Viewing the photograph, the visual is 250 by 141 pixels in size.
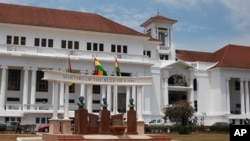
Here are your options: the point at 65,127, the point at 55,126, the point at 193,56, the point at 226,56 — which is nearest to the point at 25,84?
the point at 55,126

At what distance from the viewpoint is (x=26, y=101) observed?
45594 mm

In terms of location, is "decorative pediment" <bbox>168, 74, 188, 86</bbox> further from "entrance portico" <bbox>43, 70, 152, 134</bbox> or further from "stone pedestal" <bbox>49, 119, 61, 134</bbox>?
"stone pedestal" <bbox>49, 119, 61, 134</bbox>

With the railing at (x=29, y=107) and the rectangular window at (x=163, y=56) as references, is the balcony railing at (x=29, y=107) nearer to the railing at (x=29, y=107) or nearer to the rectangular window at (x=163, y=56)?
the railing at (x=29, y=107)

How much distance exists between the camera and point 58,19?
5184cm

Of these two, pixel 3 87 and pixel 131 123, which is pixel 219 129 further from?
pixel 3 87

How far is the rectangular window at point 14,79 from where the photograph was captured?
48344 mm

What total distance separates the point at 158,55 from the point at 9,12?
22.9 meters

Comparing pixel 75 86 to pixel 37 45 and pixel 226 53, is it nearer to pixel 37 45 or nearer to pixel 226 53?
pixel 37 45

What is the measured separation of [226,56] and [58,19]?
2790 cm

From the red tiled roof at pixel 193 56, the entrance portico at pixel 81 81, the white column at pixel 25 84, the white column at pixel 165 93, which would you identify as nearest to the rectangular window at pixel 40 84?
the white column at pixel 25 84

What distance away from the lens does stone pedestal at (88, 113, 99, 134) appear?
22094mm

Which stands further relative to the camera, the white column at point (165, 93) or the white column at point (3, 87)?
the white column at point (165, 93)

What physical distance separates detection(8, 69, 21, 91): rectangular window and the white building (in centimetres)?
12

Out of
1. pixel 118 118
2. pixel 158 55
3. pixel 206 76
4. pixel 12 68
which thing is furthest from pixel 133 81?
pixel 206 76
